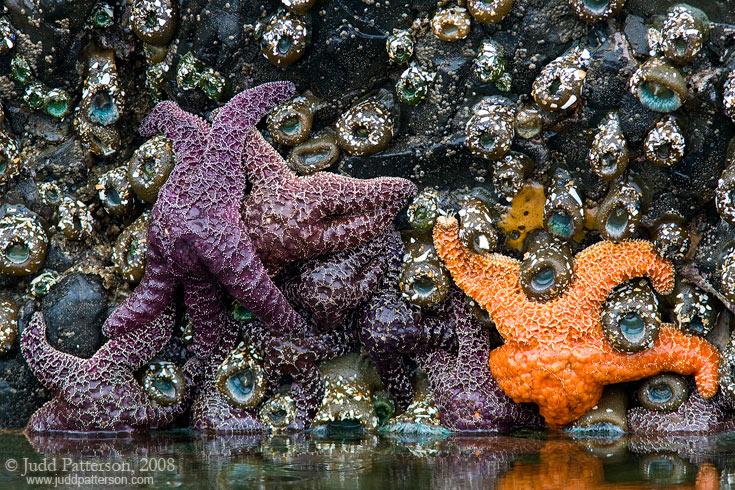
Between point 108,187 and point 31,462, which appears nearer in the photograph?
point 31,462

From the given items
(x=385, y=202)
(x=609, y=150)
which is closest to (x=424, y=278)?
(x=385, y=202)

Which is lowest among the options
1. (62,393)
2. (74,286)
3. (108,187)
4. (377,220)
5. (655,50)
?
(62,393)

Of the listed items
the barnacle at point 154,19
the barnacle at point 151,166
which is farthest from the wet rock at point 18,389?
the barnacle at point 154,19

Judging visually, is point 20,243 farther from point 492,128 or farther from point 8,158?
point 492,128

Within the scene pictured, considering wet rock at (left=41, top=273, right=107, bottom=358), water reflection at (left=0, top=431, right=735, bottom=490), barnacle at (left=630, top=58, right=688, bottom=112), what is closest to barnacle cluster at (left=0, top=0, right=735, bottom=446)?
barnacle at (left=630, top=58, right=688, bottom=112)

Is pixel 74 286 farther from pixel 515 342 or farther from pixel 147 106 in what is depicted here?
pixel 515 342

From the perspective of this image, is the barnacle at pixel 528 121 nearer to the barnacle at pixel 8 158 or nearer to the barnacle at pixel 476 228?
the barnacle at pixel 476 228

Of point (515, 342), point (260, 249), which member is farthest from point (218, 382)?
point (515, 342)
